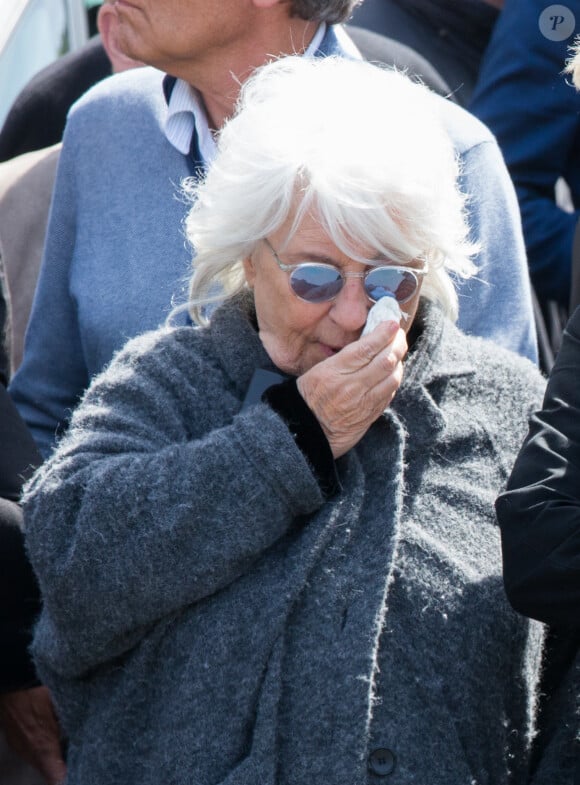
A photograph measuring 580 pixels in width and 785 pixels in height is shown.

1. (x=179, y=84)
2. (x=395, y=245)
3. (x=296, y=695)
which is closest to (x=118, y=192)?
(x=179, y=84)

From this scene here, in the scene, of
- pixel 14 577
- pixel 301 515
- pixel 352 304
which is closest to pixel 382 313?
pixel 352 304

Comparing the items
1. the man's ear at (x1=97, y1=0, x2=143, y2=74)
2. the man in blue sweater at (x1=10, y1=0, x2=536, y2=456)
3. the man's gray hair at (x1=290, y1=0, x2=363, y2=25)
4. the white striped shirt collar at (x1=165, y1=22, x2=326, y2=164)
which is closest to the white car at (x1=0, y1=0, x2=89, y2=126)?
the man's ear at (x1=97, y1=0, x2=143, y2=74)

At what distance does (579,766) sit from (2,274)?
5.25 feet

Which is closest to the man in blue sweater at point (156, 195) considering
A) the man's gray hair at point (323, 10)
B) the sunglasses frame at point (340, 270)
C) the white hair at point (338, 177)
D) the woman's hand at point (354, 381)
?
the man's gray hair at point (323, 10)

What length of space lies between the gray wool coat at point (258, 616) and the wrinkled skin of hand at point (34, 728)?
14.5 inches

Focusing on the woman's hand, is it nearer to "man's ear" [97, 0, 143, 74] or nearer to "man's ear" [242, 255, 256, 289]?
"man's ear" [242, 255, 256, 289]

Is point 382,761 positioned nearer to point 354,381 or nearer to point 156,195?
point 354,381

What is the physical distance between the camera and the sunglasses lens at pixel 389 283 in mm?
2422

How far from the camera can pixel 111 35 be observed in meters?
3.75

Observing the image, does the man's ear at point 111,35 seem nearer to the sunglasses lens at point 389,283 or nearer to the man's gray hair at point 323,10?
the man's gray hair at point 323,10

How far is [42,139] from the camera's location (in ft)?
14.4

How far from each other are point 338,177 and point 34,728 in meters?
1.30

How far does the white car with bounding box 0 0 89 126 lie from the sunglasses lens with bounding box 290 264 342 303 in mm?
1717

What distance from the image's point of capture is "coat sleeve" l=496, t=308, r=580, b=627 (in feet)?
7.06
